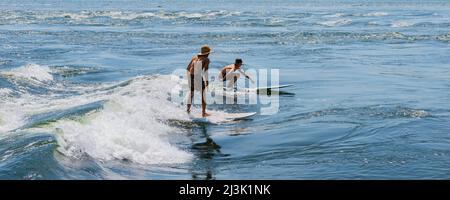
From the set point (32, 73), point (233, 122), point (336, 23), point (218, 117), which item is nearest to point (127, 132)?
point (233, 122)

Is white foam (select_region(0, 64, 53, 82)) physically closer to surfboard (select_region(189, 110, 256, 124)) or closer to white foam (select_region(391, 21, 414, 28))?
surfboard (select_region(189, 110, 256, 124))

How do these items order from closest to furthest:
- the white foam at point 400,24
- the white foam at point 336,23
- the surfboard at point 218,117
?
the surfboard at point 218,117, the white foam at point 400,24, the white foam at point 336,23

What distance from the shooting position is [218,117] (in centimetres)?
1497

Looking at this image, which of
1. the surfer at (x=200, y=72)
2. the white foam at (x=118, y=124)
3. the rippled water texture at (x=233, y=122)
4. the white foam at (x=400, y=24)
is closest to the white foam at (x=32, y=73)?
the rippled water texture at (x=233, y=122)

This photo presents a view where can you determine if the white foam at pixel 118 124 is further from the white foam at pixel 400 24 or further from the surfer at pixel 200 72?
the white foam at pixel 400 24

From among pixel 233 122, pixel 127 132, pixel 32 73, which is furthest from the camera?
pixel 32 73

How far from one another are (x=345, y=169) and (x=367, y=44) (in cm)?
2633

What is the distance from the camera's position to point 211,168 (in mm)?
10336

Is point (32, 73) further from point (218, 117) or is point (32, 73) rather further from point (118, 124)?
point (118, 124)

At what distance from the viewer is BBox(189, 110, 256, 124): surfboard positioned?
48.1 ft

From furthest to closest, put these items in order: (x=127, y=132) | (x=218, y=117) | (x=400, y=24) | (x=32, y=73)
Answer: (x=400, y=24)
(x=32, y=73)
(x=218, y=117)
(x=127, y=132)

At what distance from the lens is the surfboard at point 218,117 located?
48.1 ft

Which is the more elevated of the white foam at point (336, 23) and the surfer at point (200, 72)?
the surfer at point (200, 72)

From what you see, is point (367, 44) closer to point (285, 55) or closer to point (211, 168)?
point (285, 55)
